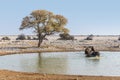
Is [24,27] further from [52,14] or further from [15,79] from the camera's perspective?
[15,79]

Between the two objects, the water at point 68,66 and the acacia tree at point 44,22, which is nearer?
the water at point 68,66

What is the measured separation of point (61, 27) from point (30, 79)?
61.9 metres

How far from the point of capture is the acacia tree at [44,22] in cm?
8612

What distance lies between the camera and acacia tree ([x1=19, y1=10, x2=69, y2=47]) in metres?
86.1

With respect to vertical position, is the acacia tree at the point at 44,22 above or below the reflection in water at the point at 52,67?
above

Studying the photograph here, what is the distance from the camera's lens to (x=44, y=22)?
286 feet

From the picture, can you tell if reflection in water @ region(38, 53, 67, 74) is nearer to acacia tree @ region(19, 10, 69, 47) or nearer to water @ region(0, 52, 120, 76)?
water @ region(0, 52, 120, 76)

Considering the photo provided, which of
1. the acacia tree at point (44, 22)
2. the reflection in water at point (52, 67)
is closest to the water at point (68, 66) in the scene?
the reflection in water at point (52, 67)

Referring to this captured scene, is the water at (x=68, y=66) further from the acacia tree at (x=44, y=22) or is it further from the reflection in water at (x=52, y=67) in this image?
the acacia tree at (x=44, y=22)

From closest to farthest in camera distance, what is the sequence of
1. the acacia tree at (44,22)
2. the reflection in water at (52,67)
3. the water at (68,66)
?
the water at (68,66) → the reflection in water at (52,67) → the acacia tree at (44,22)

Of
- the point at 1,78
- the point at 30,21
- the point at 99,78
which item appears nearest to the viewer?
the point at 1,78

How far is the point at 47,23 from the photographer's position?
87250 millimetres

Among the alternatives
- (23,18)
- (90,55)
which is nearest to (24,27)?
(23,18)

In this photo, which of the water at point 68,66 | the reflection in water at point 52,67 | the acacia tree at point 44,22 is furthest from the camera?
the acacia tree at point 44,22
